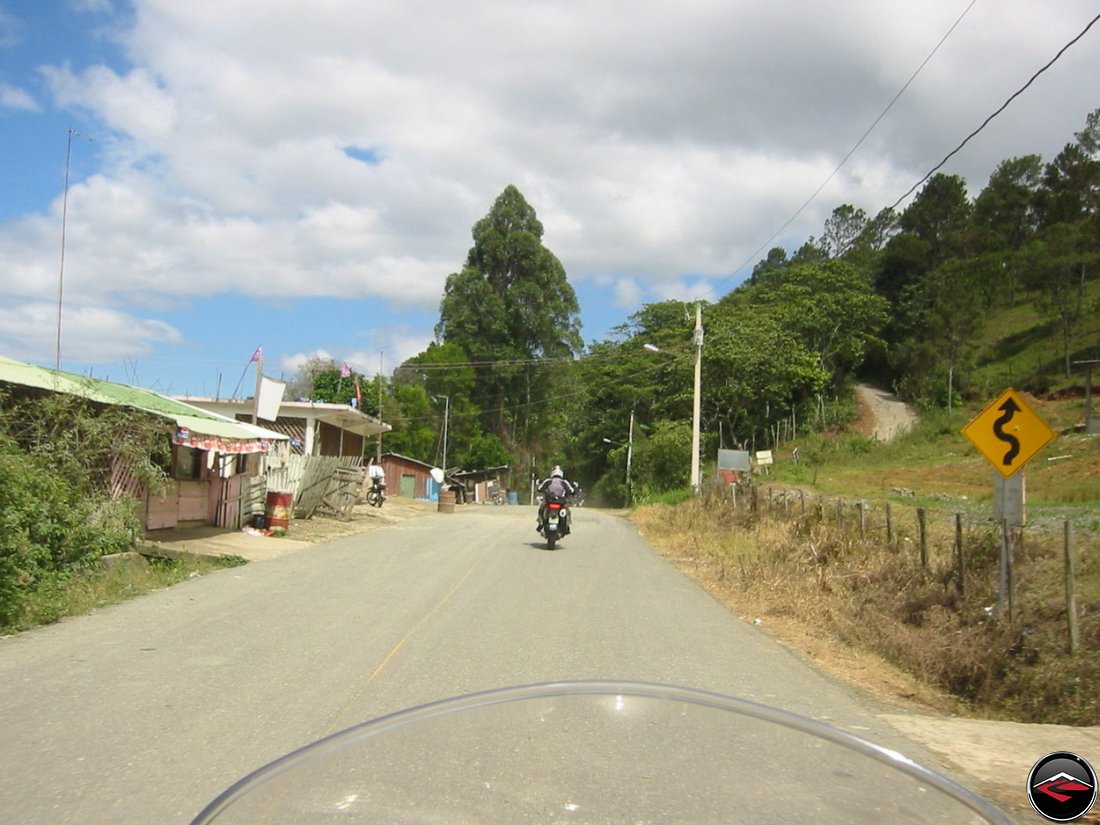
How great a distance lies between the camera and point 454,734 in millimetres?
3404

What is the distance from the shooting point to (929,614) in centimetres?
1016

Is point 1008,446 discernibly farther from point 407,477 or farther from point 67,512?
point 407,477

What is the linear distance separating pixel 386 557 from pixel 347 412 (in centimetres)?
1597

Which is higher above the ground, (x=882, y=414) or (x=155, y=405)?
(x=882, y=414)

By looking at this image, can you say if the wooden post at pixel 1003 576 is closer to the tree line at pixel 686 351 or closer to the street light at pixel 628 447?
the tree line at pixel 686 351

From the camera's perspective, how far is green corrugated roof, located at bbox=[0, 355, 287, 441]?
13734 millimetres

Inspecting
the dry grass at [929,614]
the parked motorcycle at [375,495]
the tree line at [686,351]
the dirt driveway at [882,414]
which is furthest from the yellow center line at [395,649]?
the dirt driveway at [882,414]

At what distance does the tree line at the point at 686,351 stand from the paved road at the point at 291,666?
35669 millimetres

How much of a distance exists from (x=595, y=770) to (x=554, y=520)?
1654cm

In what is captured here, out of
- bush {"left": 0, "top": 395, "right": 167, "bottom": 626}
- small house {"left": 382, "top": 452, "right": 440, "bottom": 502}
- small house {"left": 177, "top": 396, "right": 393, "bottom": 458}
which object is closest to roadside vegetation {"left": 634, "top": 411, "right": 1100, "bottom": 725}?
bush {"left": 0, "top": 395, "right": 167, "bottom": 626}

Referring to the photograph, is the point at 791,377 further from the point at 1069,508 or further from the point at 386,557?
the point at 386,557

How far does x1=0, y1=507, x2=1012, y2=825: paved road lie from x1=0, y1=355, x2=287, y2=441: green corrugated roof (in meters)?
3.32
